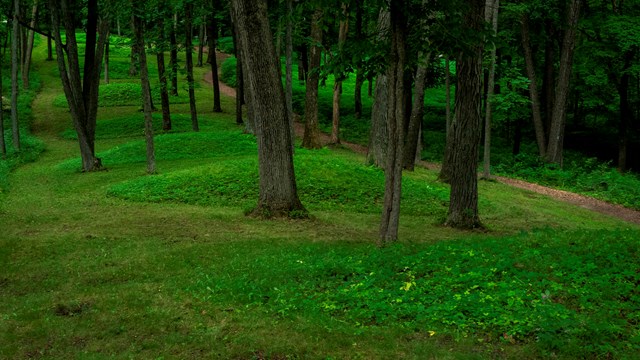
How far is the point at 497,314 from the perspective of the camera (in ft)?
23.2

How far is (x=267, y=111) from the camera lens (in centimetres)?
1417

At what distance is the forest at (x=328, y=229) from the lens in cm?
698

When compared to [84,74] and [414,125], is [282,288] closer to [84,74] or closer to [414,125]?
[414,125]

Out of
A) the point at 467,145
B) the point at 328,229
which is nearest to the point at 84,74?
the point at 328,229

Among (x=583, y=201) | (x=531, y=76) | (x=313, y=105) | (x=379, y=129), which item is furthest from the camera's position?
(x=531, y=76)

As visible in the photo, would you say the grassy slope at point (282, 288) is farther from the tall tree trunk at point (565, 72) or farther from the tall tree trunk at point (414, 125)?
the tall tree trunk at point (565, 72)

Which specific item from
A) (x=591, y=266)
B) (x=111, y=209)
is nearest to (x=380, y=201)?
(x=111, y=209)

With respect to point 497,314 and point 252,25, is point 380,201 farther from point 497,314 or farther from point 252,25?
point 497,314

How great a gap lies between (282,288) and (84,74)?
1707 cm

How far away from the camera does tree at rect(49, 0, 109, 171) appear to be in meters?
21.4

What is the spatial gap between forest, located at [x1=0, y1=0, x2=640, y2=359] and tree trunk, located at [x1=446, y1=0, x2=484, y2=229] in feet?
0.15

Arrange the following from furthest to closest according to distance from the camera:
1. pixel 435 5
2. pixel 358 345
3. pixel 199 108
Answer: pixel 199 108
pixel 435 5
pixel 358 345

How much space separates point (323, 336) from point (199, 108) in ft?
118

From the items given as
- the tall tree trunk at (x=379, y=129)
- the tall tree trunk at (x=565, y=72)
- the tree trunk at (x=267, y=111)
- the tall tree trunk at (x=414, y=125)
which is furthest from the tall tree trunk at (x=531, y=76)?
the tree trunk at (x=267, y=111)
